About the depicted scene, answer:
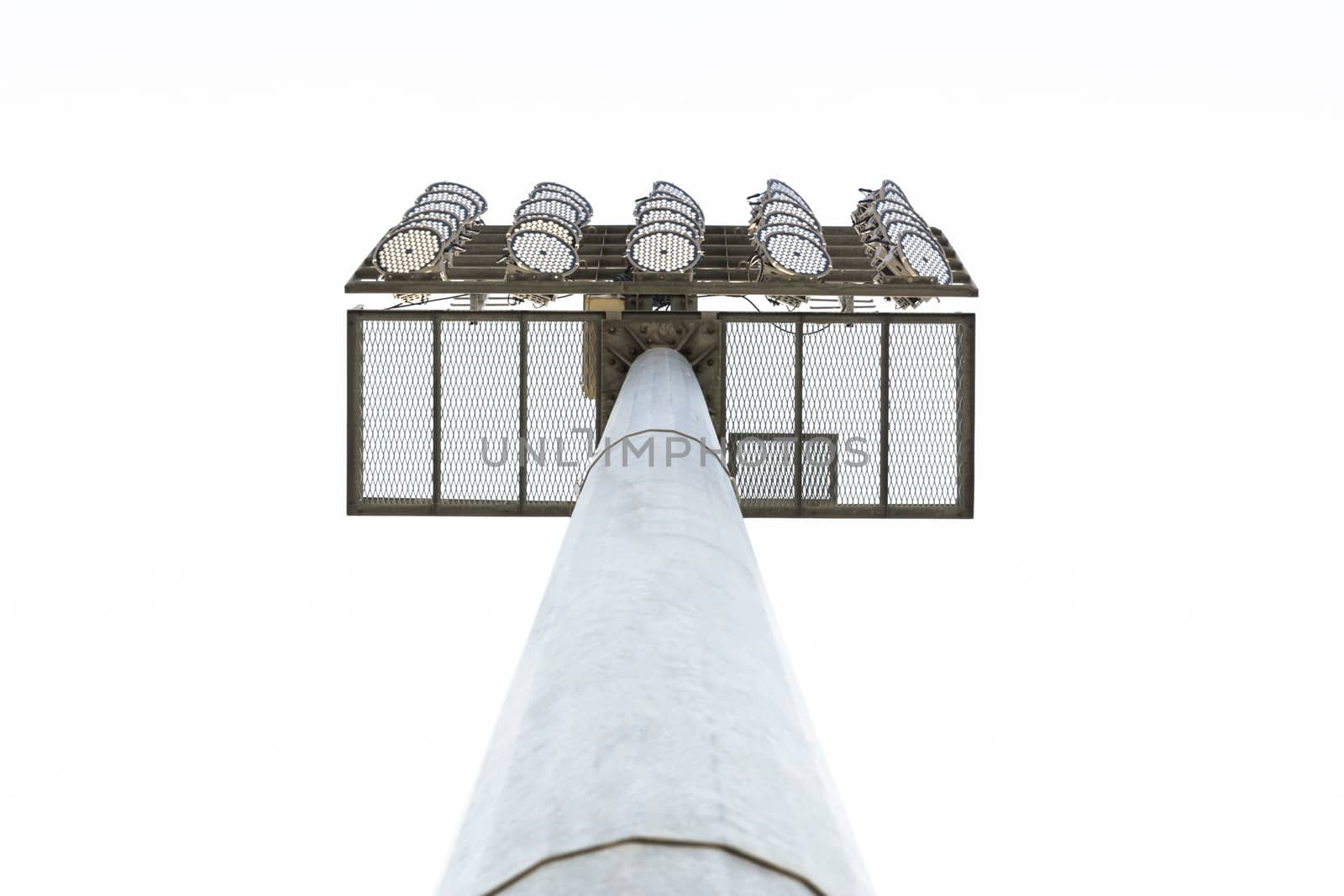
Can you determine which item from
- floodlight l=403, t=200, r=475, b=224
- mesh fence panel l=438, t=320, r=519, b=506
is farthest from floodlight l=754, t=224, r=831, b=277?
floodlight l=403, t=200, r=475, b=224

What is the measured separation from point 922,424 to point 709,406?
12.6 feet

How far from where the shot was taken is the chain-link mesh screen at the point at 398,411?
2230cm

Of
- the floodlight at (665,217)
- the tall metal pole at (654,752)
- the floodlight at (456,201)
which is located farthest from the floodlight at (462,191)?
the tall metal pole at (654,752)

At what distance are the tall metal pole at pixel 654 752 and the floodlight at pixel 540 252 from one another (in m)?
13.6

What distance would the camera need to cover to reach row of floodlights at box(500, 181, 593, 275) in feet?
68.5

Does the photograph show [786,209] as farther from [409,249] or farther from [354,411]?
[354,411]

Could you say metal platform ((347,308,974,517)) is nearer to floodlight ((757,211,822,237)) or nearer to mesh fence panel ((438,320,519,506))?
mesh fence panel ((438,320,519,506))

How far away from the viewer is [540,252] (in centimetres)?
2102

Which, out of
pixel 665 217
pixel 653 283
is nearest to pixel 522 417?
pixel 653 283

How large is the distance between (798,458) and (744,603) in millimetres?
16093

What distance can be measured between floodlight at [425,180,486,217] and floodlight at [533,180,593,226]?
3.47 feet

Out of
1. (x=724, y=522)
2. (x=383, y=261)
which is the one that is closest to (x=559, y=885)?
(x=724, y=522)

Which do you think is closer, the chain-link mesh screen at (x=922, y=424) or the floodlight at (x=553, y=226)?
the floodlight at (x=553, y=226)

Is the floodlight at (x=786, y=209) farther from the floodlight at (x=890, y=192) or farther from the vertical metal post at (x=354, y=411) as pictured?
the vertical metal post at (x=354, y=411)
